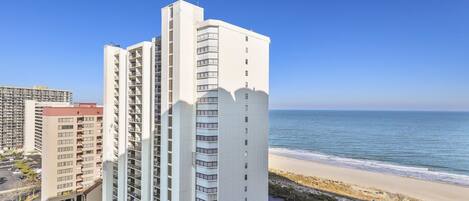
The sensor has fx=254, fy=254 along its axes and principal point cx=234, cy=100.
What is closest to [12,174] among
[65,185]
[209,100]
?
[65,185]

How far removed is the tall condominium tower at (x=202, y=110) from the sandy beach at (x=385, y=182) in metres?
35.1

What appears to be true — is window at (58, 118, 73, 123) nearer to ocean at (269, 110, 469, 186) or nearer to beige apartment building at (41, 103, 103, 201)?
beige apartment building at (41, 103, 103, 201)

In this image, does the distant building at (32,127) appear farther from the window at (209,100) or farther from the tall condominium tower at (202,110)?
the window at (209,100)

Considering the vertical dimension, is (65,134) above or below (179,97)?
below

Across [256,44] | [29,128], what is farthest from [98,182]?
[29,128]

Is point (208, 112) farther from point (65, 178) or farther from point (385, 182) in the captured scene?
point (385, 182)

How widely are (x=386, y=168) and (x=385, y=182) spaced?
14.6 meters

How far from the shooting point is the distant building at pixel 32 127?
78.7 metres

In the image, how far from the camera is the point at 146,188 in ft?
81.1

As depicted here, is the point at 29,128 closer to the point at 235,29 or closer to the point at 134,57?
the point at 134,57

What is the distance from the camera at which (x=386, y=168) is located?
6341 cm

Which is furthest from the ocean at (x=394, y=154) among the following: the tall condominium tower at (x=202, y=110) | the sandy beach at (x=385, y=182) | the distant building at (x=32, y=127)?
the distant building at (x=32, y=127)

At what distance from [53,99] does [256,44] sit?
342 ft

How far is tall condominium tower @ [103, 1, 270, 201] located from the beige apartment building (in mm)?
18685
